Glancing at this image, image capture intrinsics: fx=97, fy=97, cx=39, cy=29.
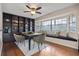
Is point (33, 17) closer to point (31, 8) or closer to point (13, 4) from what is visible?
point (31, 8)

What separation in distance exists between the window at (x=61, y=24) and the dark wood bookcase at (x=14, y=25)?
0.47 metres

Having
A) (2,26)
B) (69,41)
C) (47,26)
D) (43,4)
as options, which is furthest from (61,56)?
(2,26)

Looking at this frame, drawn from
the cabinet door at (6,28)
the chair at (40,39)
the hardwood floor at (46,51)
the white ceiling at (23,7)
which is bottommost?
the hardwood floor at (46,51)

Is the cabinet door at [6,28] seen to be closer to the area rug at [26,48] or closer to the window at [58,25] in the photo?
the area rug at [26,48]

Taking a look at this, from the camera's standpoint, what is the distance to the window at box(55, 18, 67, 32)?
5.86 ft

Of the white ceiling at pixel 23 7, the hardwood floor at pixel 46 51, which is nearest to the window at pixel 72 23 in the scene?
the white ceiling at pixel 23 7

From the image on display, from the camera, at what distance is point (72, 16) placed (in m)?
1.72

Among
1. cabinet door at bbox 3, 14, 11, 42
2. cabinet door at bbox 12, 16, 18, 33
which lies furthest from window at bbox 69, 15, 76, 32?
cabinet door at bbox 3, 14, 11, 42

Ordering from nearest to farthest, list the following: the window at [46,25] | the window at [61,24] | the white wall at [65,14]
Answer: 1. the white wall at [65,14]
2. the window at [61,24]
3. the window at [46,25]

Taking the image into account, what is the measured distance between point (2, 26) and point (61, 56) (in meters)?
1.20

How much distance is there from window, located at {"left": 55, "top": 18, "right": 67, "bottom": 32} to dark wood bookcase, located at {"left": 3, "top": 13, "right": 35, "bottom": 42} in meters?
0.47

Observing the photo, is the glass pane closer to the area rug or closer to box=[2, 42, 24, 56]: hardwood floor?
the area rug

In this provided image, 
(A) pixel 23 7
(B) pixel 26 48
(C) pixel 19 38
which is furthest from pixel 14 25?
(B) pixel 26 48

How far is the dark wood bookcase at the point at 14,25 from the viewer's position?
176 centimetres
